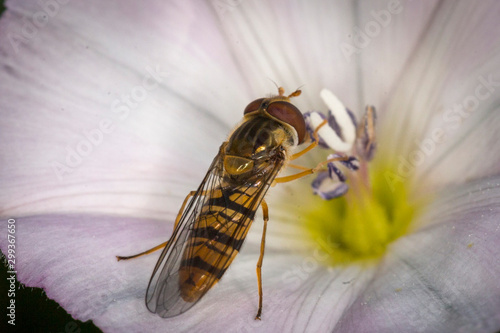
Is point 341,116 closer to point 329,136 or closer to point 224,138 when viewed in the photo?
point 329,136

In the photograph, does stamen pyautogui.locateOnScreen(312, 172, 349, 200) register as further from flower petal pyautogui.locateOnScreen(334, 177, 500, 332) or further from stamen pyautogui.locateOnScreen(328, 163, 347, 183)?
flower petal pyautogui.locateOnScreen(334, 177, 500, 332)

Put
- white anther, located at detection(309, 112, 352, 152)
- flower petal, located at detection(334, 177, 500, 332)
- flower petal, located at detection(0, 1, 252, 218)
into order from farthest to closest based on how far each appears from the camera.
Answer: white anther, located at detection(309, 112, 352, 152) < flower petal, located at detection(0, 1, 252, 218) < flower petal, located at detection(334, 177, 500, 332)

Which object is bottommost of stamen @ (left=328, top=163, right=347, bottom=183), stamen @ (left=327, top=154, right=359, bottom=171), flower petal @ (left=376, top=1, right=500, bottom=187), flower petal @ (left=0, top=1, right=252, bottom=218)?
flower petal @ (left=0, top=1, right=252, bottom=218)

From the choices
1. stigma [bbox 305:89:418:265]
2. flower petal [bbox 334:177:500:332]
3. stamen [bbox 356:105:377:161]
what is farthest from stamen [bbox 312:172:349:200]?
flower petal [bbox 334:177:500:332]

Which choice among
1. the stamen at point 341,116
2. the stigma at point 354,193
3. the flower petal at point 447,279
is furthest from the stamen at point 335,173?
the flower petal at point 447,279

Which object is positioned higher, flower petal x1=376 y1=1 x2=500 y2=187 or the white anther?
flower petal x1=376 y1=1 x2=500 y2=187

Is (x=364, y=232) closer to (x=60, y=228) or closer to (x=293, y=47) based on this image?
(x=293, y=47)

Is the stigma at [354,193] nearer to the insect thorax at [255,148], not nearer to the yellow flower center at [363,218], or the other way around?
the yellow flower center at [363,218]
